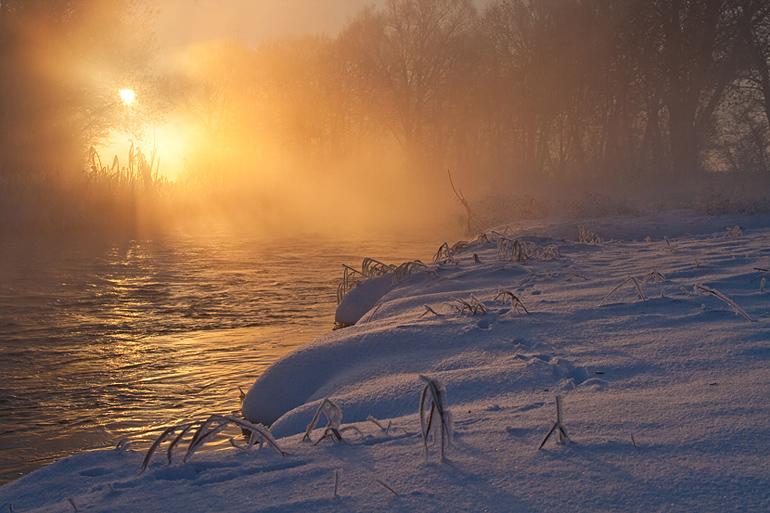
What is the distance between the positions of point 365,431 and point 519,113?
33.2m

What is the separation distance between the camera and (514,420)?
2426mm

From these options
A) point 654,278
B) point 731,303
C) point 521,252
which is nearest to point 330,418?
point 731,303

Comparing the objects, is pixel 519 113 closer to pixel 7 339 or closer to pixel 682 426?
pixel 7 339

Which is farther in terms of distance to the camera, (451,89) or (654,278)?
(451,89)

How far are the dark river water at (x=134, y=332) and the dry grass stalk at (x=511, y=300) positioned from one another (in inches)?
65.8

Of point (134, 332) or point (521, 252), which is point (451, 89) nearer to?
point (521, 252)

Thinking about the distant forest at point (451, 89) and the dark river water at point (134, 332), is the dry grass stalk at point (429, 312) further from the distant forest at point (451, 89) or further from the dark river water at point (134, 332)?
the distant forest at point (451, 89)

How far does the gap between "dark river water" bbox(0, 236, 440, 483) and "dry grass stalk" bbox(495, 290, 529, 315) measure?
167 centimetres

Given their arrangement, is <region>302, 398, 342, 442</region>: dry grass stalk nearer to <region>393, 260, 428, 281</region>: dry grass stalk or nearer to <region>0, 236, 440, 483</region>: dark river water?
<region>0, 236, 440, 483</region>: dark river water

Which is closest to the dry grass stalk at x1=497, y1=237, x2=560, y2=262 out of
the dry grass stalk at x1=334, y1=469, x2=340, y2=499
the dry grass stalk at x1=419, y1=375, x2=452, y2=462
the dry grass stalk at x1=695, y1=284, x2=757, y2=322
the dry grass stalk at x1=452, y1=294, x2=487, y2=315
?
the dry grass stalk at x1=452, y1=294, x2=487, y2=315

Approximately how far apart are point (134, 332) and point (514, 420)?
4501 mm

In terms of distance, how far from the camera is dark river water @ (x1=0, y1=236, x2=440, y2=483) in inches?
156

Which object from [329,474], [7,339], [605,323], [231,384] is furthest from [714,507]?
[7,339]

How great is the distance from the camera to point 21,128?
17.0 metres
